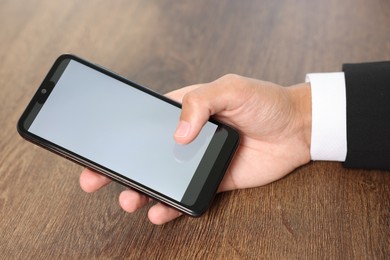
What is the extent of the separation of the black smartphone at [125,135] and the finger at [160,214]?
0.01 meters

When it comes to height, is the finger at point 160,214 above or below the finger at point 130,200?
below

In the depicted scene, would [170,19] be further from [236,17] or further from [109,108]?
[109,108]

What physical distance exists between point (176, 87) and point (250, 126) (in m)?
0.14

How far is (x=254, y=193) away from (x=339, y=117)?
0.47ft

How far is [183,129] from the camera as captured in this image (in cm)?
53

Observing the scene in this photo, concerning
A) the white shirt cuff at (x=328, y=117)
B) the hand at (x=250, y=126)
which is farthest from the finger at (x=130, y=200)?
the white shirt cuff at (x=328, y=117)

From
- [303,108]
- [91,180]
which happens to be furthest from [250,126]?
[91,180]

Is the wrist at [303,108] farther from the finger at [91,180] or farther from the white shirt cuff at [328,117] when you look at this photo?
the finger at [91,180]

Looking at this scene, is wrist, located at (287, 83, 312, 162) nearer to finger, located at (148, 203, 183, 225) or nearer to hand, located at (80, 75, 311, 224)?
hand, located at (80, 75, 311, 224)

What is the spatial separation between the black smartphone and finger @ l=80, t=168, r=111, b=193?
0.01 metres

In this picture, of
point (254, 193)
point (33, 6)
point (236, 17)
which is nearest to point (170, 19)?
point (236, 17)

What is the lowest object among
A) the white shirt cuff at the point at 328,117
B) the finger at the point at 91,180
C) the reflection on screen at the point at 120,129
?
the white shirt cuff at the point at 328,117

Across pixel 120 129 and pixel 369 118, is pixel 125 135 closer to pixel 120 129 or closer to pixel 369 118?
pixel 120 129

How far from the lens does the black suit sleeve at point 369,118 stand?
58 cm
